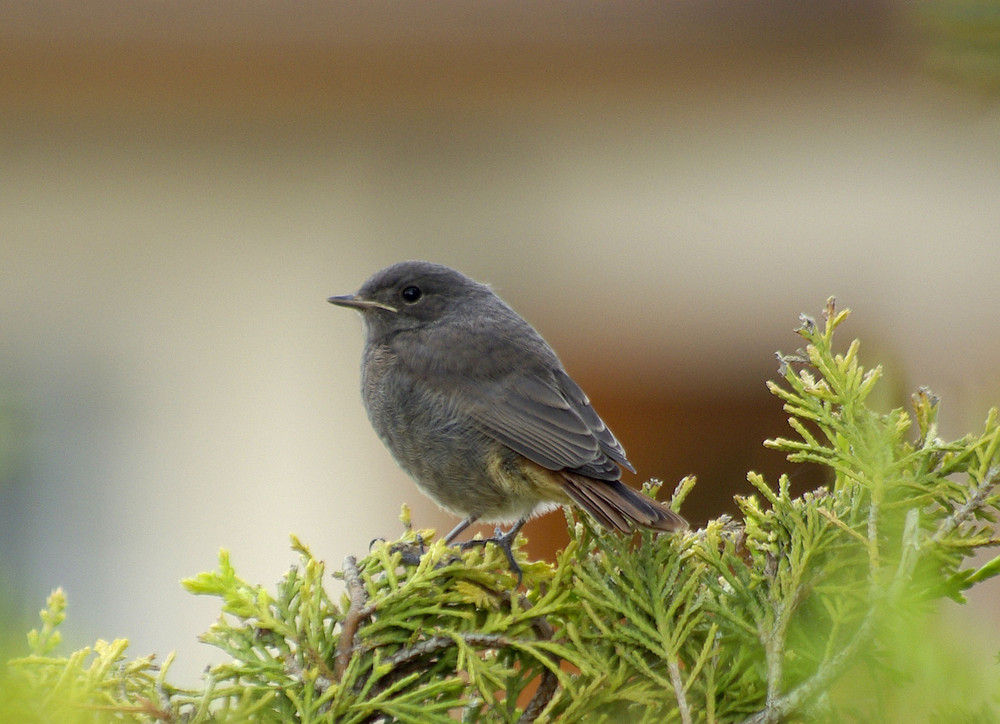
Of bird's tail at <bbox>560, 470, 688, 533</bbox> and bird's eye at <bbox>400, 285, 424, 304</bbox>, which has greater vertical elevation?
bird's eye at <bbox>400, 285, 424, 304</bbox>

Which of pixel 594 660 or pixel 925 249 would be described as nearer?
pixel 594 660

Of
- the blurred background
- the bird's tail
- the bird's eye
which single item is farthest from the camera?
the blurred background

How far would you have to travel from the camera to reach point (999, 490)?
191cm

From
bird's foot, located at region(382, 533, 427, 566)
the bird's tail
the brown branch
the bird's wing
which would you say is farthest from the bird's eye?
the brown branch

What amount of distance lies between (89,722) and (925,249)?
5.98 meters

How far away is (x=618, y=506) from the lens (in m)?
2.40

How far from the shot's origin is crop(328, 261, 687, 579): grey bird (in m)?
3.12

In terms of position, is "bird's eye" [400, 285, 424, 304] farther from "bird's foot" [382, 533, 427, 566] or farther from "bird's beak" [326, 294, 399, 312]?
"bird's foot" [382, 533, 427, 566]

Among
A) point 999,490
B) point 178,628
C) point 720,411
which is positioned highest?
point 999,490

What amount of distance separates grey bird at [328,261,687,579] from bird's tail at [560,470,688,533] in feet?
0.05

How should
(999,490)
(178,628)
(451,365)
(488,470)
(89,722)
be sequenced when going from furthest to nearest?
(178,628) < (451,365) < (488,470) < (999,490) < (89,722)

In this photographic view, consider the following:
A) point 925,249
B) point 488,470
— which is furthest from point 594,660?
point 925,249

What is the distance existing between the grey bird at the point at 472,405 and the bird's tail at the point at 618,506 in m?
0.01

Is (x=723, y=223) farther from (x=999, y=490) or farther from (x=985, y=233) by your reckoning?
(x=999, y=490)
